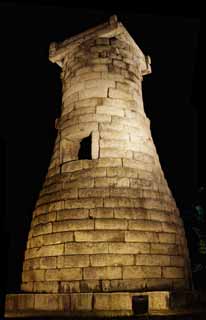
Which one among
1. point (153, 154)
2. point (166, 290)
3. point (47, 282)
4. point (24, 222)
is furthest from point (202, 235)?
point (24, 222)

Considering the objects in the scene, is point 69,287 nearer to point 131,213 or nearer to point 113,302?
point 113,302

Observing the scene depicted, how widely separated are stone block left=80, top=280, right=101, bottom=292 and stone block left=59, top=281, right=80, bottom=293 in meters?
0.11

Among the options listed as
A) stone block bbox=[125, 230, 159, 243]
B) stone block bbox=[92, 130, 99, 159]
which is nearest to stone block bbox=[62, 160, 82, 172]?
stone block bbox=[92, 130, 99, 159]

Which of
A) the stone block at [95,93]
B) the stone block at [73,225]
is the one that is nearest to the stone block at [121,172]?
the stone block at [73,225]

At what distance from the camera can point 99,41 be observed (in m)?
10.6

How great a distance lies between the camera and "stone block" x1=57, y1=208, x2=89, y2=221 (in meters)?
8.32

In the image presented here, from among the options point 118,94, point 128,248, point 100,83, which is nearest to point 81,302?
point 128,248

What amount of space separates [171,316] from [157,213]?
2566 millimetres

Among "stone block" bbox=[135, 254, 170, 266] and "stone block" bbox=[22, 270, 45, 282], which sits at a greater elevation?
"stone block" bbox=[135, 254, 170, 266]

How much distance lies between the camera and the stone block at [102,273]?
25.3 ft

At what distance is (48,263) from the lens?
8.21 m

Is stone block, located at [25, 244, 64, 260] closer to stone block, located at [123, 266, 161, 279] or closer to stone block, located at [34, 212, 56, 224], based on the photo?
stone block, located at [34, 212, 56, 224]

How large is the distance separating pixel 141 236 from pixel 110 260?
3.01ft

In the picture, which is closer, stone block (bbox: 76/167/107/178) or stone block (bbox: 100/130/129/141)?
stone block (bbox: 76/167/107/178)
